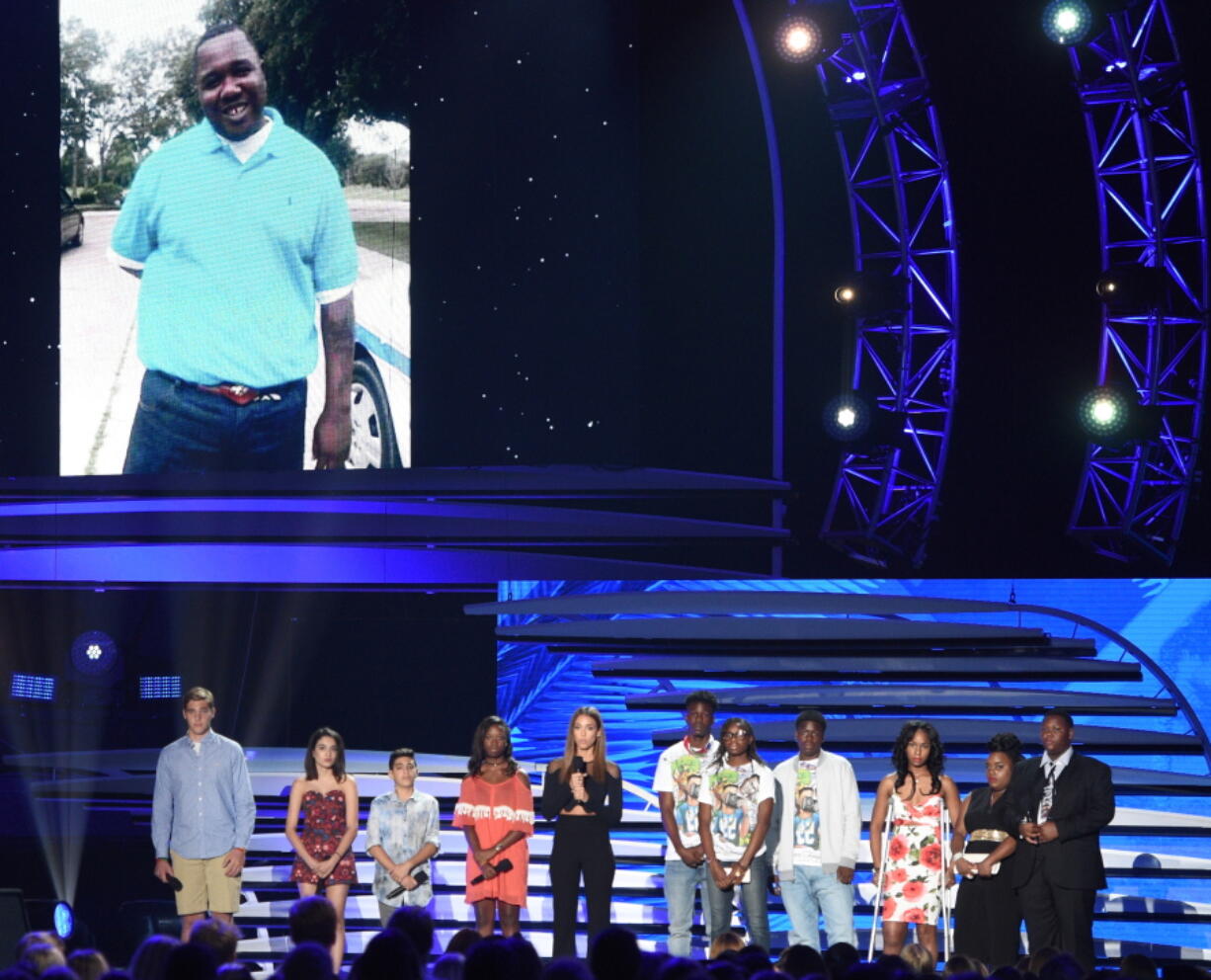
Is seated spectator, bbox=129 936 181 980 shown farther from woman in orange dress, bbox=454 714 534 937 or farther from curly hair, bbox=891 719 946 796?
curly hair, bbox=891 719 946 796

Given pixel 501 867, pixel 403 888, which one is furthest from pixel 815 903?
pixel 403 888

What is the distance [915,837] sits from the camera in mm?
6879

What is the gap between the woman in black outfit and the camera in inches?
276

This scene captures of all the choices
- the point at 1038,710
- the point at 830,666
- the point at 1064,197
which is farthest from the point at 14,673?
the point at 1064,197

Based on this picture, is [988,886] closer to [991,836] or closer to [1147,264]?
[991,836]

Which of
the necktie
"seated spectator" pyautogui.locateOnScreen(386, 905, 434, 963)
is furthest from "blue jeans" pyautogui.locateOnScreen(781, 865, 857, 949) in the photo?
"seated spectator" pyautogui.locateOnScreen(386, 905, 434, 963)

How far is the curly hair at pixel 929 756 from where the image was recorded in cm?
695

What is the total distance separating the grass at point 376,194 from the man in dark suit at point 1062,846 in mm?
4268

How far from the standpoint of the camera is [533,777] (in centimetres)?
836

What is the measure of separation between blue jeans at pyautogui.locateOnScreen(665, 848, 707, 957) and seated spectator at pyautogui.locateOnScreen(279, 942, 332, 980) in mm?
3949

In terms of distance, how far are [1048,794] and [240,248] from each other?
4.96 metres

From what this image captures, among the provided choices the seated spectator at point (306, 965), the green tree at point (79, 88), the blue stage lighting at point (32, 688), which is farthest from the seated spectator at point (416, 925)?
the green tree at point (79, 88)

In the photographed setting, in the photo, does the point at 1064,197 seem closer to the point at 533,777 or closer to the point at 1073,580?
the point at 1073,580

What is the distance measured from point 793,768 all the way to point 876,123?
343cm
